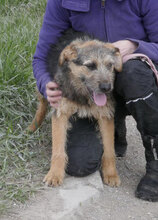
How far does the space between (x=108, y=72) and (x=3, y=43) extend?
2.14m

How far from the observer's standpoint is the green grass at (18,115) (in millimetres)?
3350

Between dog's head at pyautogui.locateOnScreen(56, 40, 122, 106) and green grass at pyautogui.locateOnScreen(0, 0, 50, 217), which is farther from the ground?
dog's head at pyautogui.locateOnScreen(56, 40, 122, 106)

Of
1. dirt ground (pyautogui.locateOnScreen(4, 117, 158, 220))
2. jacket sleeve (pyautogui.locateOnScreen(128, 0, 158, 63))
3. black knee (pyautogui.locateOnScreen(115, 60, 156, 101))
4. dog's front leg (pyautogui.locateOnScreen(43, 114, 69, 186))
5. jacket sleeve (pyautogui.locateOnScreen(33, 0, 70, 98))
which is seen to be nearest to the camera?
dirt ground (pyautogui.locateOnScreen(4, 117, 158, 220))

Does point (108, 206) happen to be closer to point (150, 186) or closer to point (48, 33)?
point (150, 186)

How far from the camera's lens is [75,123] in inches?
154

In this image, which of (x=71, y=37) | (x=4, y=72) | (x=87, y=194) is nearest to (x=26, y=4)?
(x=4, y=72)

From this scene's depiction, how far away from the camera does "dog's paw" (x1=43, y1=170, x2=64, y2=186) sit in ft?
11.2

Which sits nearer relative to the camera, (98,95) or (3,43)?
(98,95)

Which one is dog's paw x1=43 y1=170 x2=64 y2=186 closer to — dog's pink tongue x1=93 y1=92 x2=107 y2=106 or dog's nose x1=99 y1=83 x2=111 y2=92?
dog's pink tongue x1=93 y1=92 x2=107 y2=106

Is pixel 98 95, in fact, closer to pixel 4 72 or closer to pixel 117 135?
pixel 117 135

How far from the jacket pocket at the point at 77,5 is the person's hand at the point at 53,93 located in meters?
0.72

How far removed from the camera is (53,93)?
139 inches

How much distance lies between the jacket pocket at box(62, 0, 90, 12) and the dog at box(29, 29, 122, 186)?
0.92ft

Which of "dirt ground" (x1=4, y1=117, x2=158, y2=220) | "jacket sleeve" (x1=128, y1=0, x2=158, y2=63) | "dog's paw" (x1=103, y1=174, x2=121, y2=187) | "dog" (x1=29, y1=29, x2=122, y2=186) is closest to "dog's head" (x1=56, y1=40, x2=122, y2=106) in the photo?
"dog" (x1=29, y1=29, x2=122, y2=186)
